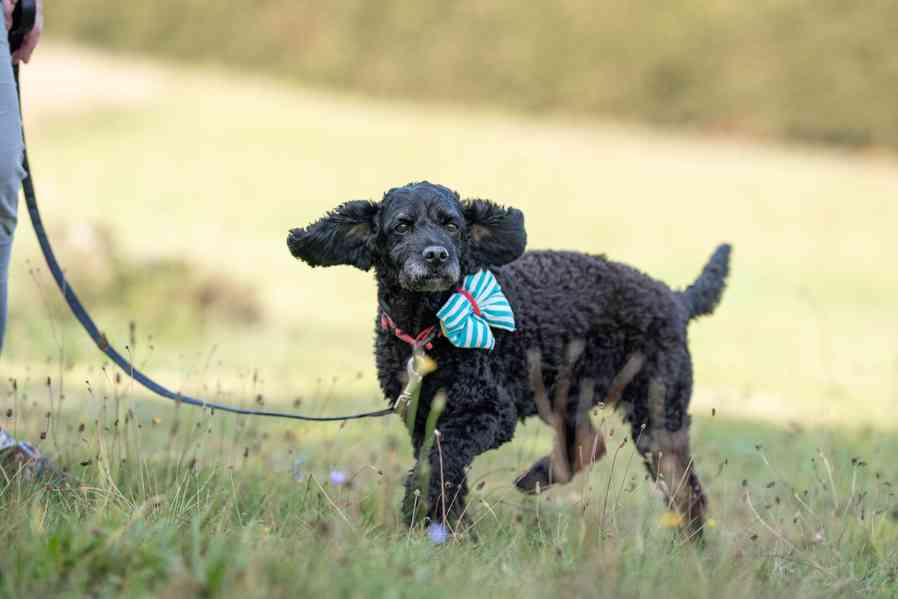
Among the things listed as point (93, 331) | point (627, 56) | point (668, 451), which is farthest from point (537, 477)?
point (627, 56)

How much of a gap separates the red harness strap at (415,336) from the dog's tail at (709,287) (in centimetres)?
151

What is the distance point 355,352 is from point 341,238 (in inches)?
311

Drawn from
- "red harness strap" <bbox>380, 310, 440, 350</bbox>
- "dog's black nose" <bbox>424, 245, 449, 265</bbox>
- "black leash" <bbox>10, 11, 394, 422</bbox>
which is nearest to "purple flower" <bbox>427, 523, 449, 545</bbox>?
"black leash" <bbox>10, 11, 394, 422</bbox>

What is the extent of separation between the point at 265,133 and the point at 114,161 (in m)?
3.39

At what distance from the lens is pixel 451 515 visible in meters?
3.89

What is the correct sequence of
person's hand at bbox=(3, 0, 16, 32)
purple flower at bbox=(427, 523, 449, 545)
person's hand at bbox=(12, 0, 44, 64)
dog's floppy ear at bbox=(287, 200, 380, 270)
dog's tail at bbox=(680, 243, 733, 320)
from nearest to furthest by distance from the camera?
purple flower at bbox=(427, 523, 449, 545) < person's hand at bbox=(3, 0, 16, 32) < person's hand at bbox=(12, 0, 44, 64) < dog's floppy ear at bbox=(287, 200, 380, 270) < dog's tail at bbox=(680, 243, 733, 320)

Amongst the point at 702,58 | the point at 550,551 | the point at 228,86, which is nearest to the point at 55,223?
the point at 550,551

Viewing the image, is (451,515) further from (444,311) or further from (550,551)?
(444,311)

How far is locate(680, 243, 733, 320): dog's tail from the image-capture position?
531 centimetres

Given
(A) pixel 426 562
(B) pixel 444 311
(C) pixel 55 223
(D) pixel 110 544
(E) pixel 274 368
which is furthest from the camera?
(C) pixel 55 223

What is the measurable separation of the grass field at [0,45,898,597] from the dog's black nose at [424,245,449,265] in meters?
0.72

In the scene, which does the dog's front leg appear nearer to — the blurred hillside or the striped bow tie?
the striped bow tie

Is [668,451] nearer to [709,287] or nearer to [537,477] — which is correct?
[537,477]

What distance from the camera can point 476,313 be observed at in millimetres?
4258
